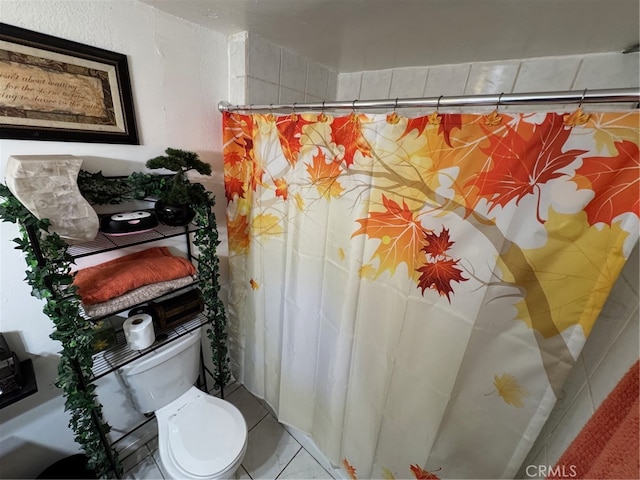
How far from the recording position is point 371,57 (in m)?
1.23

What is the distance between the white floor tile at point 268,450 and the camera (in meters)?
1.32

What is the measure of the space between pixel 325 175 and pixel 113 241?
0.84 metres

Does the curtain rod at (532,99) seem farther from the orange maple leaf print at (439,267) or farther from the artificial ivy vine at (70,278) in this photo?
the artificial ivy vine at (70,278)

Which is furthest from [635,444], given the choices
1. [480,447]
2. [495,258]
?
[480,447]

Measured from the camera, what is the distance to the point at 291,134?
913mm

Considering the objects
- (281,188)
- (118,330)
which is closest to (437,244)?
(281,188)

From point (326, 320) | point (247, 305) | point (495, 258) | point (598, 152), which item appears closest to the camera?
point (598, 152)

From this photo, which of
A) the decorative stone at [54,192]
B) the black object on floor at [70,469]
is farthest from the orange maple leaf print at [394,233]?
the black object on floor at [70,469]

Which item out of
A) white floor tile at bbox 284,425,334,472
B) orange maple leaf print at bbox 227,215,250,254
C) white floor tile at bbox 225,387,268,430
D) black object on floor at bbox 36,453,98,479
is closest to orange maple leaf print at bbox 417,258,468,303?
orange maple leaf print at bbox 227,215,250,254

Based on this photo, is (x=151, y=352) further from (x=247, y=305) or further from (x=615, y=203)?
(x=615, y=203)

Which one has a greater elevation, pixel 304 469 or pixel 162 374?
pixel 162 374

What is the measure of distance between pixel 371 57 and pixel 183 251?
1.32 m

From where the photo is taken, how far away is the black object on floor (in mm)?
1052

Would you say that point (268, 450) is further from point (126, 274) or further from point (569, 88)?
point (569, 88)
